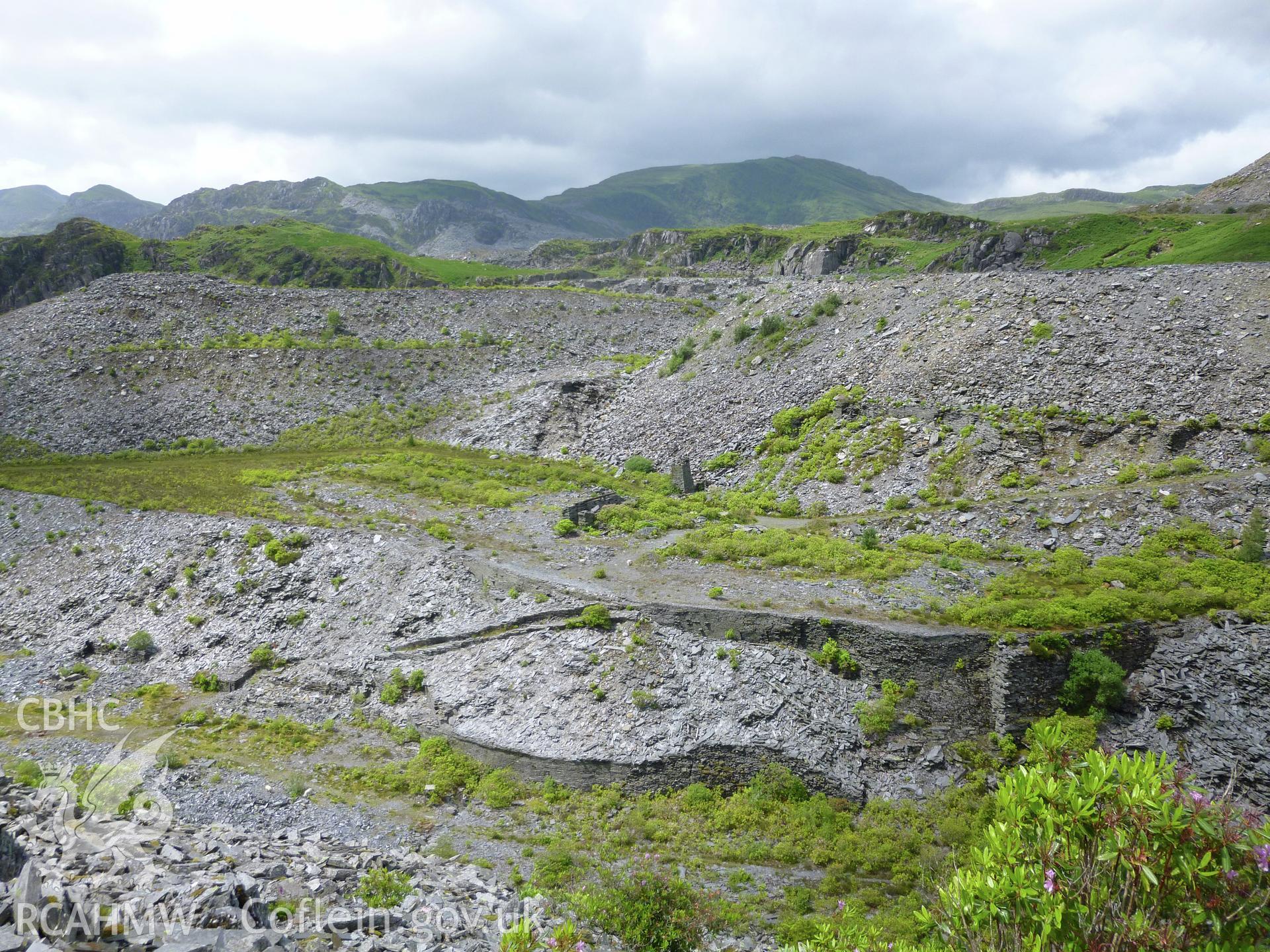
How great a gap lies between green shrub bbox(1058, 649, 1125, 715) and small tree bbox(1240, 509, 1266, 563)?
7886mm

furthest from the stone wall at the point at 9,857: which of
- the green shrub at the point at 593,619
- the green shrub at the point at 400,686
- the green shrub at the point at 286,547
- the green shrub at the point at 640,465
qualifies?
the green shrub at the point at 640,465

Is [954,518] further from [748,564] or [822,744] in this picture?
[822,744]

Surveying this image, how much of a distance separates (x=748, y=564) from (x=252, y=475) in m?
34.6

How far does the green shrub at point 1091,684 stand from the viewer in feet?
72.9

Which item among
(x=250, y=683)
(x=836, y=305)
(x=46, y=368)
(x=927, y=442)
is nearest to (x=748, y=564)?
(x=927, y=442)

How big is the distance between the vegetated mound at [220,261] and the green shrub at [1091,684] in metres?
109

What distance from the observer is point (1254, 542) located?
82.3 feet

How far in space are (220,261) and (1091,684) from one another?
138 meters

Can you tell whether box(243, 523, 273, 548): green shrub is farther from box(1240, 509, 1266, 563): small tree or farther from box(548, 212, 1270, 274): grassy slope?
box(548, 212, 1270, 274): grassy slope

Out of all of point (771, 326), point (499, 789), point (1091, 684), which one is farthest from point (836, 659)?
point (771, 326)

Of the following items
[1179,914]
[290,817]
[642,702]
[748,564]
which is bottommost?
[290,817]

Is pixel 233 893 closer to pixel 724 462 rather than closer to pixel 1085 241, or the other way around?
pixel 724 462

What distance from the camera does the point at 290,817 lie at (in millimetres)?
21078

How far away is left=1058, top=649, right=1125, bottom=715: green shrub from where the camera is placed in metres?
22.2
